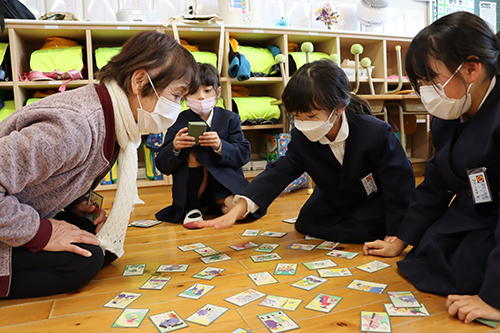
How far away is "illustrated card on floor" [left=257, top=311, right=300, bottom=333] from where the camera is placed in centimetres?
104

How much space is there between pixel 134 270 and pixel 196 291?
1.15ft

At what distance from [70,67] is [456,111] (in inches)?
112

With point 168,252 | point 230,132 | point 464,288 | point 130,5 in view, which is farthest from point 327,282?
point 130,5

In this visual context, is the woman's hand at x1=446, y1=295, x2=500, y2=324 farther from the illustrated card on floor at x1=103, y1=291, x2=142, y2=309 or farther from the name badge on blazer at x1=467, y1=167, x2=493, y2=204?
the illustrated card on floor at x1=103, y1=291, x2=142, y2=309

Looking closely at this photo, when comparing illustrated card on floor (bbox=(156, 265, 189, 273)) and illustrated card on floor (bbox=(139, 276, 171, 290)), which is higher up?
illustrated card on floor (bbox=(139, 276, 171, 290))

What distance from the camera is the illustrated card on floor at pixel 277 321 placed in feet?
3.41

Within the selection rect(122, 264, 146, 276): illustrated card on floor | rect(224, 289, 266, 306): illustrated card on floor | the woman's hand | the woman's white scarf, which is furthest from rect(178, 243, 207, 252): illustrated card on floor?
the woman's hand

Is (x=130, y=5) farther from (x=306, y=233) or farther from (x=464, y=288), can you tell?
(x=464, y=288)

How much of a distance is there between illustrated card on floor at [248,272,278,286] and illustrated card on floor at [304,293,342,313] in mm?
197

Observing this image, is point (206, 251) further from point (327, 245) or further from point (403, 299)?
point (403, 299)

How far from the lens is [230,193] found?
240 centimetres

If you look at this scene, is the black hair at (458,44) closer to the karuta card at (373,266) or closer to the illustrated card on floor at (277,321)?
the karuta card at (373,266)

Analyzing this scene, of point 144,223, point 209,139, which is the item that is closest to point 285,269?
point 209,139

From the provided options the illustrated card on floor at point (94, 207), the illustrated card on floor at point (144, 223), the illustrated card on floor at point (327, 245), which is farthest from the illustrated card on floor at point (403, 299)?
the illustrated card on floor at point (144, 223)
